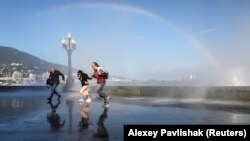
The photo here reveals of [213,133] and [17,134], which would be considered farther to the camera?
[17,134]

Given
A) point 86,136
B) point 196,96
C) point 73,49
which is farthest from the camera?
point 73,49

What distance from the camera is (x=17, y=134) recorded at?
293 inches

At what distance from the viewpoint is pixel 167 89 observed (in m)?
23.3

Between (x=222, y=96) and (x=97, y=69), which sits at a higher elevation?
(x=97, y=69)

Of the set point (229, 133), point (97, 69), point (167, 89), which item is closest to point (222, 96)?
point (167, 89)

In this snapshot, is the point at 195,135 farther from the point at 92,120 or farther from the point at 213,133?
the point at 92,120

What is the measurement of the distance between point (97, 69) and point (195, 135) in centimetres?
938

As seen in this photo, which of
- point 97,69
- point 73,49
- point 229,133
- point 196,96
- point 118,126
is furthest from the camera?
point 73,49

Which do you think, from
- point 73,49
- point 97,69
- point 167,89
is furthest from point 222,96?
point 73,49

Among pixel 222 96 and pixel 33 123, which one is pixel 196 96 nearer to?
pixel 222 96

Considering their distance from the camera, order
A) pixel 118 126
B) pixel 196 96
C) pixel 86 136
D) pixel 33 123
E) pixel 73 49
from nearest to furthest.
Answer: pixel 86 136, pixel 118 126, pixel 33 123, pixel 196 96, pixel 73 49

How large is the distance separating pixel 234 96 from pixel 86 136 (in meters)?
12.9

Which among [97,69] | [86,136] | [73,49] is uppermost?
[73,49]

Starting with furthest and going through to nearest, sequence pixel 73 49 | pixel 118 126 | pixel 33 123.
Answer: pixel 73 49 → pixel 33 123 → pixel 118 126
